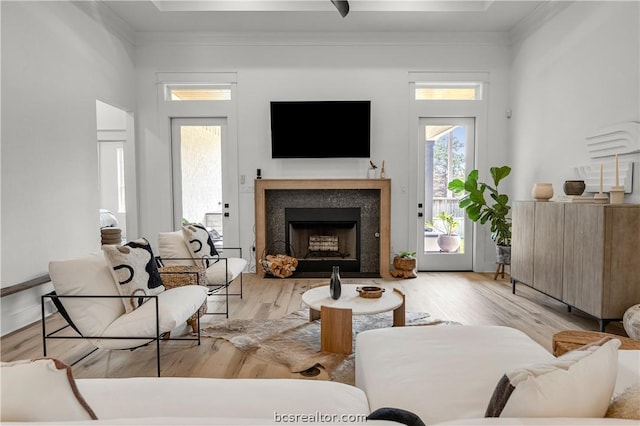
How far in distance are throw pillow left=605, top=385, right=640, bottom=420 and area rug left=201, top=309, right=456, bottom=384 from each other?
160 centimetres

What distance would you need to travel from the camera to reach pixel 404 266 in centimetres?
540

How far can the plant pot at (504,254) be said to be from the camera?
16.7ft

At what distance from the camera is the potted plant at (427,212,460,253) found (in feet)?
19.3

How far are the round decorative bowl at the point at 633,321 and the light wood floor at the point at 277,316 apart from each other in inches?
18.4

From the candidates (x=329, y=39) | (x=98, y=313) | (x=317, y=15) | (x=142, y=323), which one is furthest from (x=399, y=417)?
(x=329, y=39)

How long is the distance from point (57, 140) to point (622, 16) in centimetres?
533

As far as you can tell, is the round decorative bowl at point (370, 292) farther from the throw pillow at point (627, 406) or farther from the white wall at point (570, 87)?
the white wall at point (570, 87)

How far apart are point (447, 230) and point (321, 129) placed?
7.60ft

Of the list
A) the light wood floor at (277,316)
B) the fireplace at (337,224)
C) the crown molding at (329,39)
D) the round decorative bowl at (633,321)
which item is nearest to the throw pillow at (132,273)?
the light wood floor at (277,316)

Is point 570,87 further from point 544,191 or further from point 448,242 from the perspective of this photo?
point 448,242

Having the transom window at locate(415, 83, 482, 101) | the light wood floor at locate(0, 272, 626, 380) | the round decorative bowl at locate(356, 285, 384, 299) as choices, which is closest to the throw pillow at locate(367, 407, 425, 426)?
the light wood floor at locate(0, 272, 626, 380)

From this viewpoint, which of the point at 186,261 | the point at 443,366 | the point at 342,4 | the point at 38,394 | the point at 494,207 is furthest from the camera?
the point at 494,207

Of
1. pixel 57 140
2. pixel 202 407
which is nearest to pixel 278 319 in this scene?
pixel 202 407

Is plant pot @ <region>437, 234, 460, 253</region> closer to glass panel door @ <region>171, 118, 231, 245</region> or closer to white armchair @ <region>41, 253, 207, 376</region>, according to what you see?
glass panel door @ <region>171, 118, 231, 245</region>
